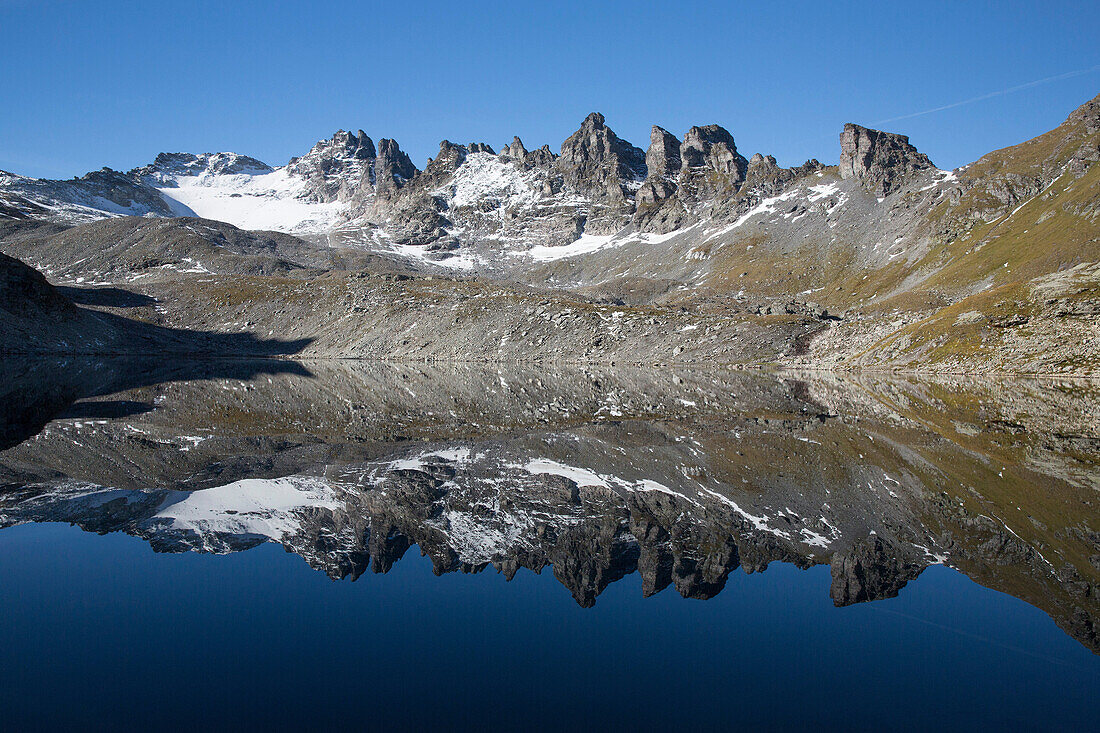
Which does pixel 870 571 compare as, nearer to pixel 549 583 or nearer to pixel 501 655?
pixel 549 583

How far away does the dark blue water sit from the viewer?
8.81 metres

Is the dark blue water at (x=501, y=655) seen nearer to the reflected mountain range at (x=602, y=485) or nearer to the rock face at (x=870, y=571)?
the rock face at (x=870, y=571)

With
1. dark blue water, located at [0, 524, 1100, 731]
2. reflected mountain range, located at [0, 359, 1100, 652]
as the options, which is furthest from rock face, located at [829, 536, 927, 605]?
dark blue water, located at [0, 524, 1100, 731]

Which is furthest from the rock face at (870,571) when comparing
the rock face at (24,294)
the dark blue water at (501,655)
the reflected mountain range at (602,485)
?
the rock face at (24,294)

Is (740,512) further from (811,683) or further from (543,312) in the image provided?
(543,312)

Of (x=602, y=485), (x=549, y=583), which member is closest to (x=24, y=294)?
(x=602, y=485)

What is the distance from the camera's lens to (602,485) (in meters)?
22.5

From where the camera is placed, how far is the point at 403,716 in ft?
28.6

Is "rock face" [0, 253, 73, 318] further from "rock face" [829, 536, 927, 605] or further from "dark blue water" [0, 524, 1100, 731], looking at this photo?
"rock face" [829, 536, 927, 605]

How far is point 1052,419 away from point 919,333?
5391cm

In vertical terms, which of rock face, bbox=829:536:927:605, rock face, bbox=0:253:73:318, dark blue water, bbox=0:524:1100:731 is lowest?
dark blue water, bbox=0:524:1100:731

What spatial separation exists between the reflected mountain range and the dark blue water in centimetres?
93

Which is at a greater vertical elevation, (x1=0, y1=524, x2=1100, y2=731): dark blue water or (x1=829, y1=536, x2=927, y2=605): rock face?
(x1=829, y1=536, x2=927, y2=605): rock face

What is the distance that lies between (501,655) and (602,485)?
12.5 m
